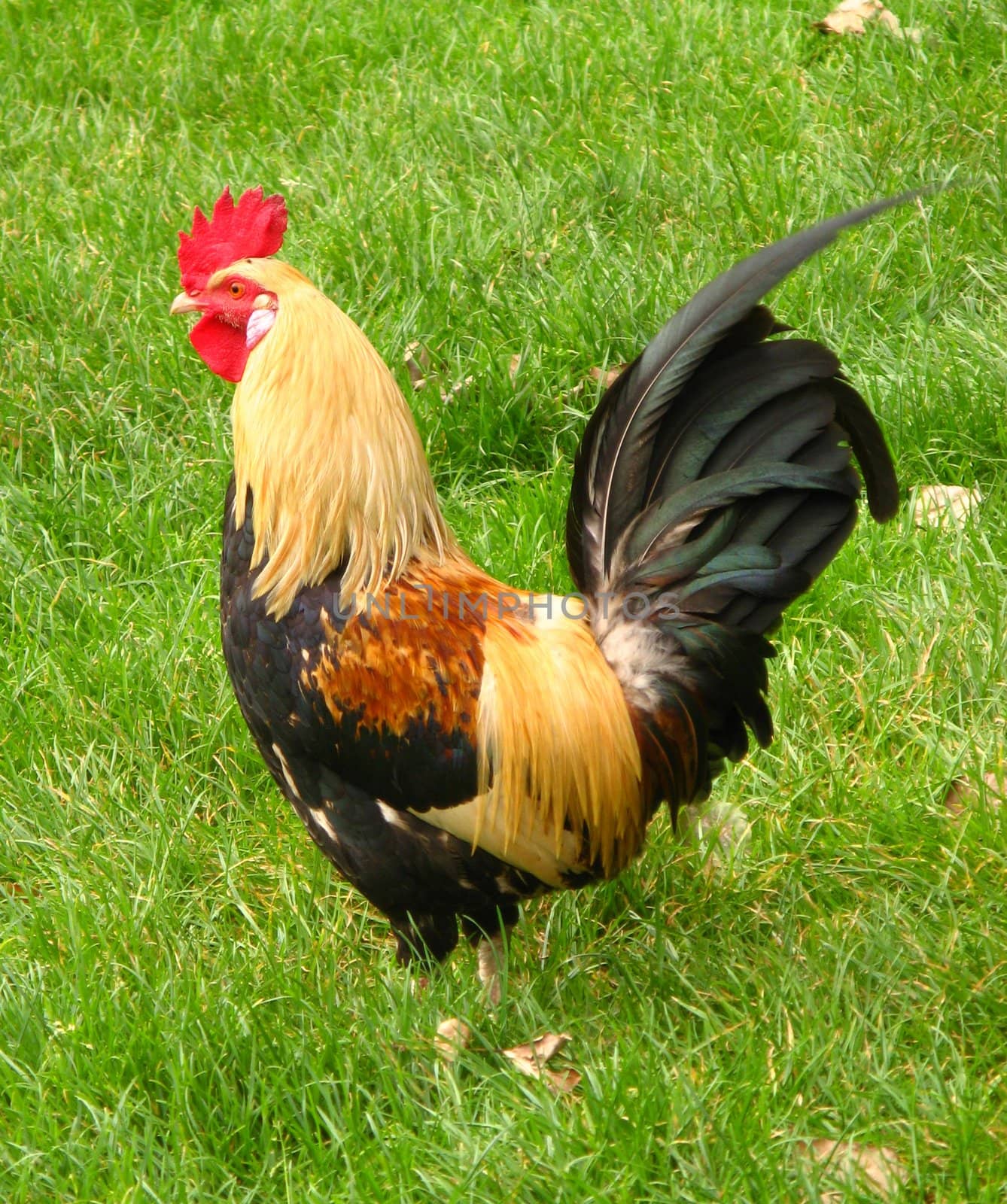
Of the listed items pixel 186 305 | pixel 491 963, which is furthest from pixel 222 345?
pixel 491 963

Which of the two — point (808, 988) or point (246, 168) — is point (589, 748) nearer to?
point (808, 988)

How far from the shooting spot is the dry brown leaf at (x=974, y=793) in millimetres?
3229

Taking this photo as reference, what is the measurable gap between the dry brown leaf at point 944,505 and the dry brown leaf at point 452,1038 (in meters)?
2.11

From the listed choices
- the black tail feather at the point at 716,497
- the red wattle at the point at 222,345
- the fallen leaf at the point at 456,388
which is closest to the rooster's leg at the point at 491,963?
the black tail feather at the point at 716,497

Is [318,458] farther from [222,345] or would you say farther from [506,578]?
[506,578]

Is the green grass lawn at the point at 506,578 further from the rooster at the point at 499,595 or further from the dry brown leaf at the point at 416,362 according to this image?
the rooster at the point at 499,595

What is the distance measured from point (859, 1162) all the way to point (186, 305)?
7.45 ft

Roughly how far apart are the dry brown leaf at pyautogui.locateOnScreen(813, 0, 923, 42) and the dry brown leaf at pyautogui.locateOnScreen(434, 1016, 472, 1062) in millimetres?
4588

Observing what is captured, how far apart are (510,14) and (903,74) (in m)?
1.91

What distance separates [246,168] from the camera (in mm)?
5508

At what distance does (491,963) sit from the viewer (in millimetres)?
3129

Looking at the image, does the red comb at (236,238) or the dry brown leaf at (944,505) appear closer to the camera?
the red comb at (236,238)

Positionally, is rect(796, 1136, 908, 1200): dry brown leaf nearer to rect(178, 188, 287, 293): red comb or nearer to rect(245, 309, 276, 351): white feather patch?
rect(245, 309, 276, 351): white feather patch

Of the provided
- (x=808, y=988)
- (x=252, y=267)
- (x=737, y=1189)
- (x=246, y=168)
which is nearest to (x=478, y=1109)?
(x=737, y=1189)
